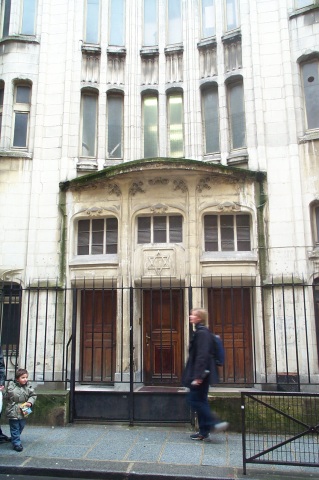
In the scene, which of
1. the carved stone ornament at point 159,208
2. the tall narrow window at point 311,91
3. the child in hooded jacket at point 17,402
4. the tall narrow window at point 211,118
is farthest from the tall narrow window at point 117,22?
the child in hooded jacket at point 17,402

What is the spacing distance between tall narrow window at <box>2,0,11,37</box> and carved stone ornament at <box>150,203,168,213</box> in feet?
24.6

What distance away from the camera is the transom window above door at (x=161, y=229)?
38.6 ft

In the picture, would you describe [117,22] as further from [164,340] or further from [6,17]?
[164,340]

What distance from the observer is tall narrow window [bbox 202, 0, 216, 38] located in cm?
1297

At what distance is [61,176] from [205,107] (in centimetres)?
470

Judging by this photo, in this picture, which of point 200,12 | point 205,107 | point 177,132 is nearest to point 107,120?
point 177,132

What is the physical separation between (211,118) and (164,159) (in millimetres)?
2693

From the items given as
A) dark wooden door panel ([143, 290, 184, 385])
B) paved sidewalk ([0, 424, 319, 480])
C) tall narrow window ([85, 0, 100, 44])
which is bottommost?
paved sidewalk ([0, 424, 319, 480])

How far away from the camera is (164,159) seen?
10969 millimetres

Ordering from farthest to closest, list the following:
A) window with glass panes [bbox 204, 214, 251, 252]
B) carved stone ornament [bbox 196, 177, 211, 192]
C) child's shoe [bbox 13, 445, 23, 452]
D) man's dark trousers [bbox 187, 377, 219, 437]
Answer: carved stone ornament [bbox 196, 177, 211, 192] → window with glass panes [bbox 204, 214, 251, 252] → child's shoe [bbox 13, 445, 23, 452] → man's dark trousers [bbox 187, 377, 219, 437]

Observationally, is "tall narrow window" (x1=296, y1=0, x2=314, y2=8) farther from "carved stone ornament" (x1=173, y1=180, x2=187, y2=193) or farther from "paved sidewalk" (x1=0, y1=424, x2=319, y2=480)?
"paved sidewalk" (x1=0, y1=424, x2=319, y2=480)

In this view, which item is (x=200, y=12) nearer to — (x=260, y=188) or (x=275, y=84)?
(x=275, y=84)

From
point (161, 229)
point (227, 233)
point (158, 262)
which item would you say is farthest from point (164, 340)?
point (227, 233)

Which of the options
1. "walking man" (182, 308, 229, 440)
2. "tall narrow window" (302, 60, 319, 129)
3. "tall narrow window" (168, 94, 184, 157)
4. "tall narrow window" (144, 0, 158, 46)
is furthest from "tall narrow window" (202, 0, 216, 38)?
"walking man" (182, 308, 229, 440)
